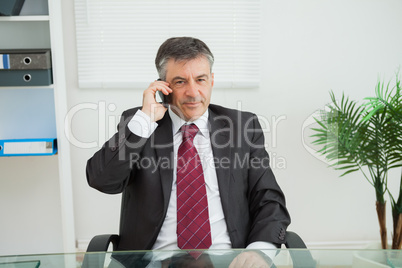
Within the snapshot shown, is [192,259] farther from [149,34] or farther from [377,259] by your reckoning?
[149,34]

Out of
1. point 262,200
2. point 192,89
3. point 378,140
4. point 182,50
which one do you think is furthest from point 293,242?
point 378,140

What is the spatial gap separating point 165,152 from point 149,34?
139 centimetres

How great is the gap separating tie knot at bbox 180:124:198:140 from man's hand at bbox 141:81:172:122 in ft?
0.43

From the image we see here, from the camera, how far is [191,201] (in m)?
1.99

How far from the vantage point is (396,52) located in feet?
10.9

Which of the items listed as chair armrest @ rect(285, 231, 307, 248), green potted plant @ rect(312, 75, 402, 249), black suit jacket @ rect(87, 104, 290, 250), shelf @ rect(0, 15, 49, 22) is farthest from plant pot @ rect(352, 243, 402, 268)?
shelf @ rect(0, 15, 49, 22)

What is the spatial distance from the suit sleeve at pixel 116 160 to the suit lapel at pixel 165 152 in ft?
0.39

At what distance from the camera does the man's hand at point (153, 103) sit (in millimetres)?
2004

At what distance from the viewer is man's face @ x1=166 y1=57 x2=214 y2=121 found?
2.01m

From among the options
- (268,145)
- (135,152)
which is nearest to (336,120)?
(268,145)

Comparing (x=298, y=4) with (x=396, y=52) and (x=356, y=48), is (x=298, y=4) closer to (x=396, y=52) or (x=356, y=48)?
(x=356, y=48)

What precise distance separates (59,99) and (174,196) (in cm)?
134

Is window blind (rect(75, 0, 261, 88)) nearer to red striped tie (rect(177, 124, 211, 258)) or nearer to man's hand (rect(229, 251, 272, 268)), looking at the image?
red striped tie (rect(177, 124, 211, 258))

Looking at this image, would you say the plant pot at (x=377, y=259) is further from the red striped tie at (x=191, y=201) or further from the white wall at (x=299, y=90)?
the white wall at (x=299, y=90)
